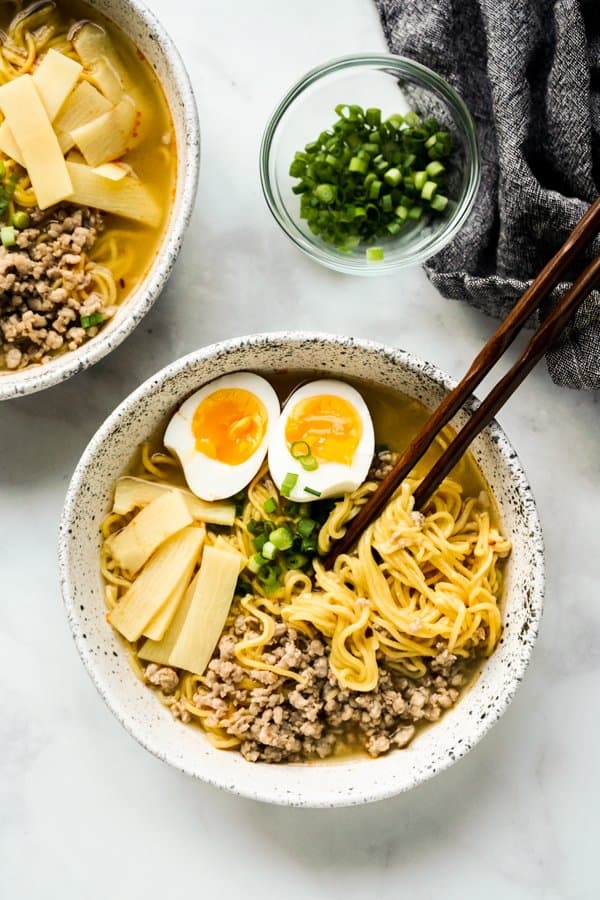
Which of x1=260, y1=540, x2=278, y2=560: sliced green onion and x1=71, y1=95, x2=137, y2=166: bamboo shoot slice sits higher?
x1=71, y1=95, x2=137, y2=166: bamboo shoot slice

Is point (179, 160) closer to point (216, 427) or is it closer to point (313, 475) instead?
point (216, 427)

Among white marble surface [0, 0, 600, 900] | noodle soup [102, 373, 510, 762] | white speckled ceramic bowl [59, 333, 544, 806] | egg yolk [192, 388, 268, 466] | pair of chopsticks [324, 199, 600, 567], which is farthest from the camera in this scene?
white marble surface [0, 0, 600, 900]

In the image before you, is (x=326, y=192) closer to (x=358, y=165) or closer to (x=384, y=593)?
(x=358, y=165)

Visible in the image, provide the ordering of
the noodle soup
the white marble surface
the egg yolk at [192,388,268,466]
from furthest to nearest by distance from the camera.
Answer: the white marble surface → the egg yolk at [192,388,268,466] → the noodle soup

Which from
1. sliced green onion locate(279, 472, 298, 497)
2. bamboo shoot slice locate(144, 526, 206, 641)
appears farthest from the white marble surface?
sliced green onion locate(279, 472, 298, 497)

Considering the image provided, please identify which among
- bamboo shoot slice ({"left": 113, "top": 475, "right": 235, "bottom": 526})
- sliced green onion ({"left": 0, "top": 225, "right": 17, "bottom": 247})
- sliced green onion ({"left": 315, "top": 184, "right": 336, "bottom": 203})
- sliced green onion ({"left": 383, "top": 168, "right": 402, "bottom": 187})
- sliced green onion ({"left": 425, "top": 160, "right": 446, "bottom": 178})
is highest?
sliced green onion ({"left": 425, "top": 160, "right": 446, "bottom": 178})

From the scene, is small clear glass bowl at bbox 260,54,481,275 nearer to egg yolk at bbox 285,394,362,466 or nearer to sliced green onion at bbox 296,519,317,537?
egg yolk at bbox 285,394,362,466

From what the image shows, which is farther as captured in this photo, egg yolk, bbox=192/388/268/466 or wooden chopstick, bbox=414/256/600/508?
egg yolk, bbox=192/388/268/466

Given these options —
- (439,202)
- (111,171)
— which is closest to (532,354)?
(439,202)
